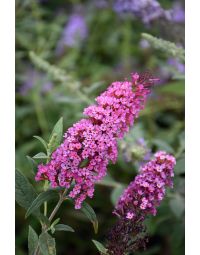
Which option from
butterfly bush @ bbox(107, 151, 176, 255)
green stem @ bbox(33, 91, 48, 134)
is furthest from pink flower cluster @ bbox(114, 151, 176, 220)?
green stem @ bbox(33, 91, 48, 134)

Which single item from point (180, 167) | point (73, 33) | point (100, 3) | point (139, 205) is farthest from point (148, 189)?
point (100, 3)

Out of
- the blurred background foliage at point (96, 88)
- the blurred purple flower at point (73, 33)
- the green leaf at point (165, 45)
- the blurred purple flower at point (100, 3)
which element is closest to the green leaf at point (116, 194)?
the blurred background foliage at point (96, 88)

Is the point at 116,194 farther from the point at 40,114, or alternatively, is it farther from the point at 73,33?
the point at 73,33

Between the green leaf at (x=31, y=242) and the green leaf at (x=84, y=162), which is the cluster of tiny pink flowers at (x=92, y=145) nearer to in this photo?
the green leaf at (x=84, y=162)

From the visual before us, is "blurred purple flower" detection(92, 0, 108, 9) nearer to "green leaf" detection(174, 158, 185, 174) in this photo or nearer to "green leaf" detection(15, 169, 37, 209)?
"green leaf" detection(174, 158, 185, 174)
